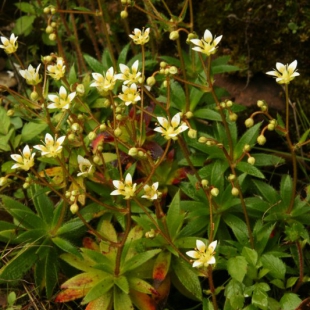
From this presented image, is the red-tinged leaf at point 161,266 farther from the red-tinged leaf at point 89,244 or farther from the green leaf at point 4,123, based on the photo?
the green leaf at point 4,123

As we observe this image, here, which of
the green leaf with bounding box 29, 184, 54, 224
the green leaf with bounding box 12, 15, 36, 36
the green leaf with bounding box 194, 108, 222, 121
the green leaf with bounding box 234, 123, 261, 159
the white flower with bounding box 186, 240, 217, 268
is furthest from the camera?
the green leaf with bounding box 12, 15, 36, 36

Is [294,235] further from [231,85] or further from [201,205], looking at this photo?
[231,85]

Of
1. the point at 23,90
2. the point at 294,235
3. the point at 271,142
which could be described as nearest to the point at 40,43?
the point at 23,90

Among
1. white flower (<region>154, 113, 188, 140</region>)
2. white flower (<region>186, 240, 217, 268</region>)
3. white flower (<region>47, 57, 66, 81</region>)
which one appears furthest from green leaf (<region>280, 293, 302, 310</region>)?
white flower (<region>47, 57, 66, 81</region>)

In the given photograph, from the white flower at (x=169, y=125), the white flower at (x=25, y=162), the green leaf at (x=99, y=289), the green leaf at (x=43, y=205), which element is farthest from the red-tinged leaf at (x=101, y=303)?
the white flower at (x=169, y=125)

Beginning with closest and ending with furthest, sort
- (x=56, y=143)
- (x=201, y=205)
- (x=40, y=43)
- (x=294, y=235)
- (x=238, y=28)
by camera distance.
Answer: (x=56, y=143), (x=294, y=235), (x=201, y=205), (x=238, y=28), (x=40, y=43)

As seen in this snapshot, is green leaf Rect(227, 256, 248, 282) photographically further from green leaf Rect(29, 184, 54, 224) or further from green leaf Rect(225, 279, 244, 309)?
green leaf Rect(29, 184, 54, 224)
